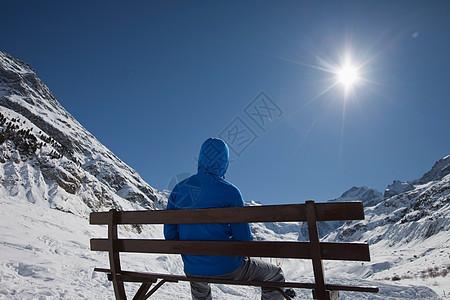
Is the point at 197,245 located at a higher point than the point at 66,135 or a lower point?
lower

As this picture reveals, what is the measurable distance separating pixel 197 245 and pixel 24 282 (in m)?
5.11

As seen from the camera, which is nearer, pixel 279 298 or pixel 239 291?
pixel 279 298

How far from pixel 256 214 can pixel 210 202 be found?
25.8 inches

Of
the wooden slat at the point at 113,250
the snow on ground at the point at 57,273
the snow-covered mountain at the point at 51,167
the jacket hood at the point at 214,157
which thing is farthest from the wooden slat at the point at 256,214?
the snow-covered mountain at the point at 51,167

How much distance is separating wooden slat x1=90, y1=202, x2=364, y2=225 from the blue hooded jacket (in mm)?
229

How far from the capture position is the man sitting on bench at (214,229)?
2820mm

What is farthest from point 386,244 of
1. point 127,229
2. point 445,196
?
point 127,229

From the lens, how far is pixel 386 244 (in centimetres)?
11856

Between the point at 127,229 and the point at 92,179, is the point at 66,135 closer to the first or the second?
the point at 92,179

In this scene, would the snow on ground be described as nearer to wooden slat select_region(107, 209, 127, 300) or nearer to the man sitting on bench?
wooden slat select_region(107, 209, 127, 300)

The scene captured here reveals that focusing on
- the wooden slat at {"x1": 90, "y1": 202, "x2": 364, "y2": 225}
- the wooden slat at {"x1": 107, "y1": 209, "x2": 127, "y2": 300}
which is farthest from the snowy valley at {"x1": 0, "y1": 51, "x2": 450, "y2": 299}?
the wooden slat at {"x1": 90, "y1": 202, "x2": 364, "y2": 225}

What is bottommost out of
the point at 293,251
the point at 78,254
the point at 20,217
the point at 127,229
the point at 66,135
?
the point at 293,251

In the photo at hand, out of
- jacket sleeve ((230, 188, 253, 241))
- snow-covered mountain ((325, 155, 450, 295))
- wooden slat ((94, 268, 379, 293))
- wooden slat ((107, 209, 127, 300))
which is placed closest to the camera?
wooden slat ((94, 268, 379, 293))

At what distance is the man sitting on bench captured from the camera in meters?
2.82
